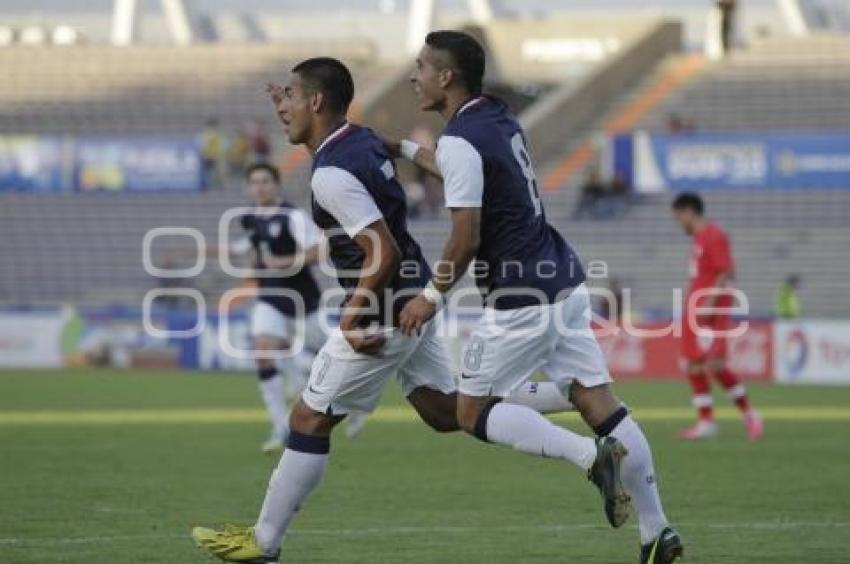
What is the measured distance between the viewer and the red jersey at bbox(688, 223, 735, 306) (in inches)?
795

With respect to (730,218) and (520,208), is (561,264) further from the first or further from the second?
(730,218)

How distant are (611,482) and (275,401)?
938cm

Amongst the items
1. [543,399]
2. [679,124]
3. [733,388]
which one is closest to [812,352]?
[679,124]

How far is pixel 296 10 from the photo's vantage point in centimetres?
6091

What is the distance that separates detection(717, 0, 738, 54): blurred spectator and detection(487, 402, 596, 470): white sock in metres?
39.6

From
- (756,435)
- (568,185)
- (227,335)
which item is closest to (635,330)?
(227,335)

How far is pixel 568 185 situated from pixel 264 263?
28019 mm

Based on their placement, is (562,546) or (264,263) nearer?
(562,546)

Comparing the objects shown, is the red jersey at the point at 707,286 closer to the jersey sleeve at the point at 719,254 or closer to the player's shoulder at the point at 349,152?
the jersey sleeve at the point at 719,254

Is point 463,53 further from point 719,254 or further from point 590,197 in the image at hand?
point 590,197

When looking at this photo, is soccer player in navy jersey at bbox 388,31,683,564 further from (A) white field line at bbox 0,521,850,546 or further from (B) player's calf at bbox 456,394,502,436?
(A) white field line at bbox 0,521,850,546

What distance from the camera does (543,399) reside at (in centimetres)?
1075

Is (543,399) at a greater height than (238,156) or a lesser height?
greater

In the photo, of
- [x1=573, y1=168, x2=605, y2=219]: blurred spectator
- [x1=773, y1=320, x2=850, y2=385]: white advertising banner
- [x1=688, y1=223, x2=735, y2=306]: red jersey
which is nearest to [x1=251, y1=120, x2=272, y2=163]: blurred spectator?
[x1=573, y1=168, x2=605, y2=219]: blurred spectator
